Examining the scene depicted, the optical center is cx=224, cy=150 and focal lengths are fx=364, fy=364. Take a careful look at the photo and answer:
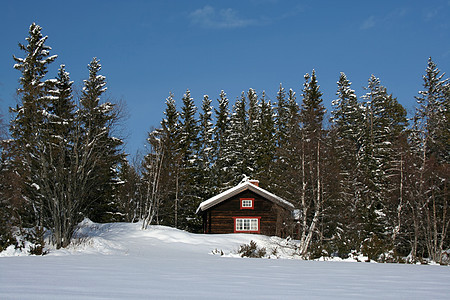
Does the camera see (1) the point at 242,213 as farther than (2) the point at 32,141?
Yes

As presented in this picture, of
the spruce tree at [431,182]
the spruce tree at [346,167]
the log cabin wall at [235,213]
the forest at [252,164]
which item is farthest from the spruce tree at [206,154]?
the spruce tree at [431,182]

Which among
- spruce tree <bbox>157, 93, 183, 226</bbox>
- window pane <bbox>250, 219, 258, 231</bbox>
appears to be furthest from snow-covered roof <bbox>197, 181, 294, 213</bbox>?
spruce tree <bbox>157, 93, 183, 226</bbox>

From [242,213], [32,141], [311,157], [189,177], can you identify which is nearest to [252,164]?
[189,177]

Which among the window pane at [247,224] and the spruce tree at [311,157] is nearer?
the spruce tree at [311,157]

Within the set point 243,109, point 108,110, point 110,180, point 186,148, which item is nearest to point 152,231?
point 110,180

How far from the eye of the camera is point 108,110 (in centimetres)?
2031

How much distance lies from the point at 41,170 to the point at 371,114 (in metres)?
38.7

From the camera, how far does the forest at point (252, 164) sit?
18.1m

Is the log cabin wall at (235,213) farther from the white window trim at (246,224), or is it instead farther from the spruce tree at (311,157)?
the spruce tree at (311,157)

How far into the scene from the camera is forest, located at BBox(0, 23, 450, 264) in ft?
59.5

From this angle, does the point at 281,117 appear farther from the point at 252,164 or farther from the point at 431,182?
the point at 431,182

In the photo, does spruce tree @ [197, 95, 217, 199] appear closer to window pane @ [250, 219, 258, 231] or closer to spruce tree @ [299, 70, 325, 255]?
window pane @ [250, 219, 258, 231]

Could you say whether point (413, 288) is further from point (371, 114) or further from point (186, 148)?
point (371, 114)

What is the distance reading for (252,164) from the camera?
4634cm
